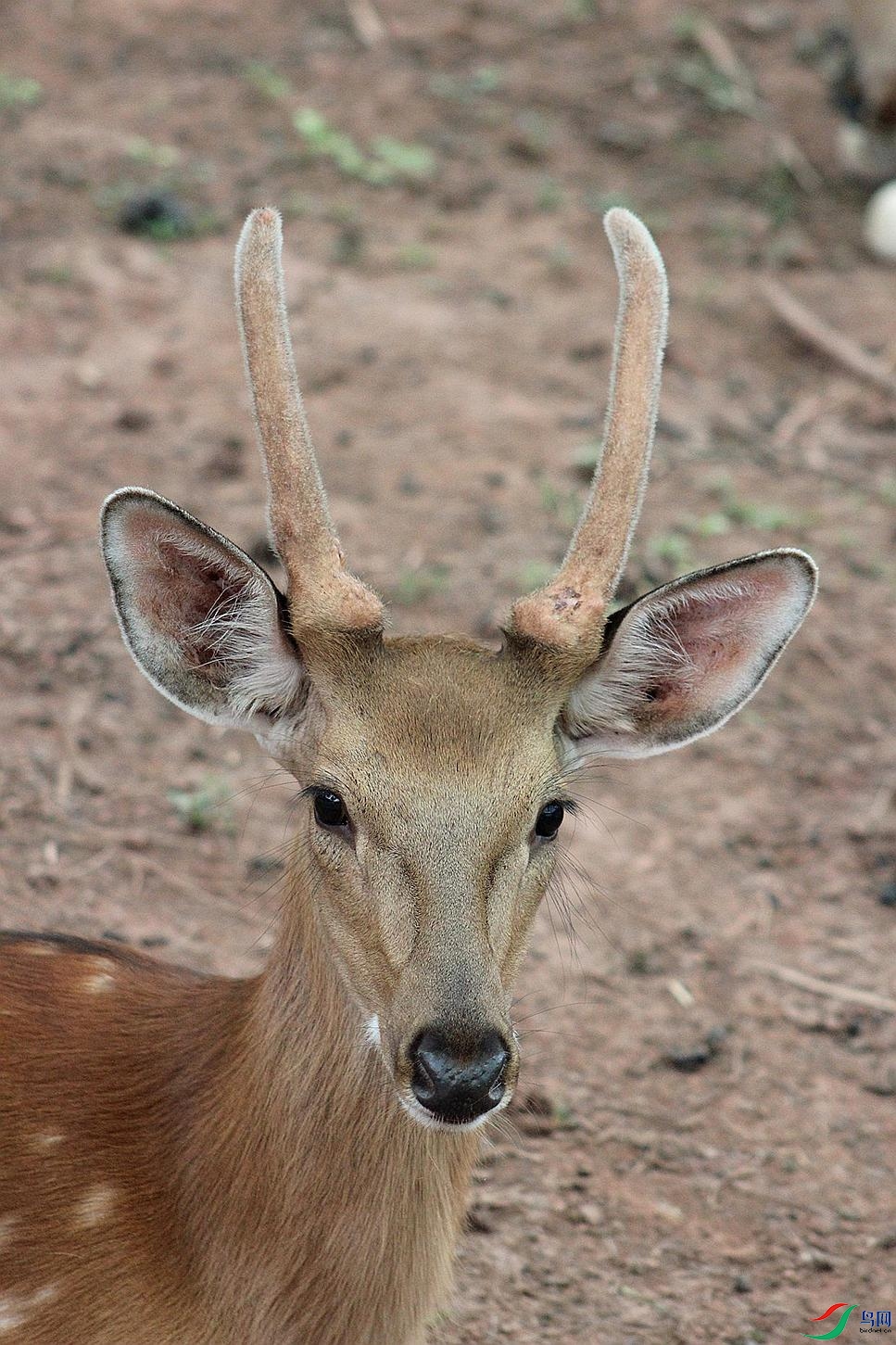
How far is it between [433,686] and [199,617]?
0.46 m

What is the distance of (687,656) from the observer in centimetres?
304

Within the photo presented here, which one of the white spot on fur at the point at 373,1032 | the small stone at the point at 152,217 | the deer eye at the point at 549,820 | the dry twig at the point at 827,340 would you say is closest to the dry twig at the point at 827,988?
the deer eye at the point at 549,820

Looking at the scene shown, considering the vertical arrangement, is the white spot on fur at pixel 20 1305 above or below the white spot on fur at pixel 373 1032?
below

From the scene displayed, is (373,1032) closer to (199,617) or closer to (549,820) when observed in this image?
(549,820)

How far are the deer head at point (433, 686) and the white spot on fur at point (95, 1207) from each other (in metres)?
0.58

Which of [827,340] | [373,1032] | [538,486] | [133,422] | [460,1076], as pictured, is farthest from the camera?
[827,340]

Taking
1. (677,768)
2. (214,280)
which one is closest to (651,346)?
(677,768)

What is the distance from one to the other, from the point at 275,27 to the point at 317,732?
678cm

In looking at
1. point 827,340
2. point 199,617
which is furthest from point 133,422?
point 199,617

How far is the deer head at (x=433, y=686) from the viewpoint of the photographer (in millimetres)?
2570

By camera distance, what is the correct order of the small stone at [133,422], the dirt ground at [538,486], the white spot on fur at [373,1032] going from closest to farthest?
1. the white spot on fur at [373,1032]
2. the dirt ground at [538,486]
3. the small stone at [133,422]

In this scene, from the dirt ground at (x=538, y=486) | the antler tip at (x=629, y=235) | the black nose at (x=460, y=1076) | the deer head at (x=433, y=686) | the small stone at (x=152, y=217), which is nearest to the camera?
the black nose at (x=460, y=1076)

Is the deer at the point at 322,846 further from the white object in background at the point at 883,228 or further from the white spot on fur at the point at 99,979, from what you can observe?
the white object in background at the point at 883,228

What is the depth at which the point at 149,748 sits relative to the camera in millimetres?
4727
